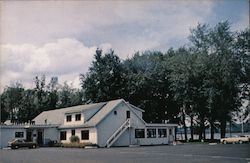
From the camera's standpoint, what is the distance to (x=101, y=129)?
4491 cm

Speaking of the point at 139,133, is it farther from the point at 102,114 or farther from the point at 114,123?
the point at 102,114

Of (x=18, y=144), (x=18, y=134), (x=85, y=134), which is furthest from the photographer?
(x=18, y=134)

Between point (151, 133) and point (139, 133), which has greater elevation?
point (139, 133)

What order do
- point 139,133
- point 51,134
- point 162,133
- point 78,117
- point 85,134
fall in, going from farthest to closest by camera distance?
1. point 162,133
2. point 51,134
3. point 78,117
4. point 139,133
5. point 85,134

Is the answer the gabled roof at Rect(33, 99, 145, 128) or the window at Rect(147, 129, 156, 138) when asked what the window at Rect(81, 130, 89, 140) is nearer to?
the gabled roof at Rect(33, 99, 145, 128)

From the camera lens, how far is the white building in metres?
45.2

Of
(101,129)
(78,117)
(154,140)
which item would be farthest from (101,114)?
(154,140)

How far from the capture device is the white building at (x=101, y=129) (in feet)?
148

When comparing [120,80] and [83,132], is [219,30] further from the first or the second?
[83,132]

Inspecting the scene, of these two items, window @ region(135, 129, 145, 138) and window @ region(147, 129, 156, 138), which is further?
window @ region(147, 129, 156, 138)

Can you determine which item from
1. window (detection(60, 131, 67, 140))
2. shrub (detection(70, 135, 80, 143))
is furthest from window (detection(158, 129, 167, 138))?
window (detection(60, 131, 67, 140))

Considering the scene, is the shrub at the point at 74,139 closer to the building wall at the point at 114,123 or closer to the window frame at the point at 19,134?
the building wall at the point at 114,123

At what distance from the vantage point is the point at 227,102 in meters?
53.4

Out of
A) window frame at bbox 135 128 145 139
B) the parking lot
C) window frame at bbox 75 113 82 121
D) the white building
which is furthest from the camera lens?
window frame at bbox 75 113 82 121
